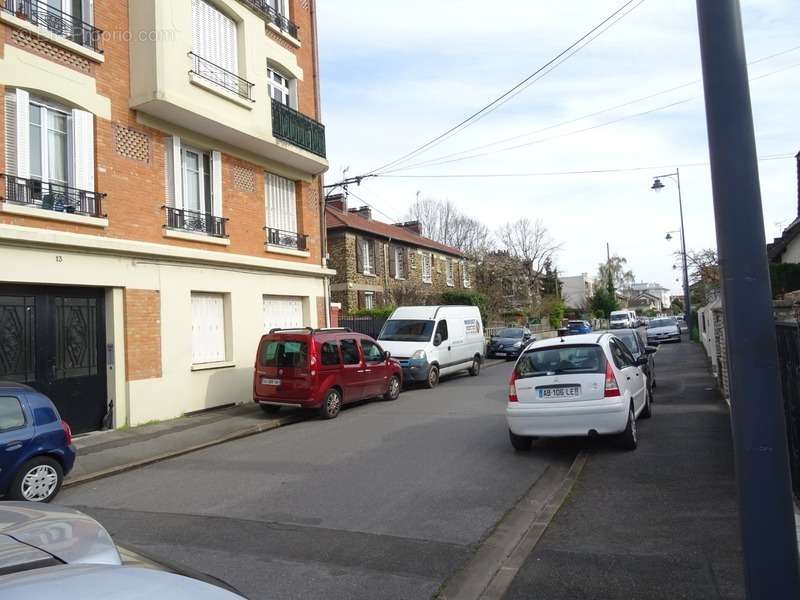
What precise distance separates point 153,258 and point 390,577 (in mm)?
9923

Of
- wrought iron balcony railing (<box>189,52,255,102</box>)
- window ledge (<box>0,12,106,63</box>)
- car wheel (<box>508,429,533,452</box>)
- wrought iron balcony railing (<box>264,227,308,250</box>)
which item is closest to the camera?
car wheel (<box>508,429,533,452</box>)

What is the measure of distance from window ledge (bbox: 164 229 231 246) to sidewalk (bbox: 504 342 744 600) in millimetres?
9348

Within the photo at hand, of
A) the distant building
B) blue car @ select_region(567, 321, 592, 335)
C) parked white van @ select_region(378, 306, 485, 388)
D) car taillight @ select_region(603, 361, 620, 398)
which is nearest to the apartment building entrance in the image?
parked white van @ select_region(378, 306, 485, 388)

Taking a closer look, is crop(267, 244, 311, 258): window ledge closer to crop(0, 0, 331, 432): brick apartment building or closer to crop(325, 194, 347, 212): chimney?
crop(0, 0, 331, 432): brick apartment building

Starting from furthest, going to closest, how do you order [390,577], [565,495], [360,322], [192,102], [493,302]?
[493,302]
[360,322]
[192,102]
[565,495]
[390,577]

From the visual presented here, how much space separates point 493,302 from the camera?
142 ft

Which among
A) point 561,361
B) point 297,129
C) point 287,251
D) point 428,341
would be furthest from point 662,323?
point 561,361

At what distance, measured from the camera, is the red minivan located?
1246cm

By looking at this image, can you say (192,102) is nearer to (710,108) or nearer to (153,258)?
(153,258)

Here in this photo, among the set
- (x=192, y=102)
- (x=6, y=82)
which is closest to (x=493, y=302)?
(x=192, y=102)

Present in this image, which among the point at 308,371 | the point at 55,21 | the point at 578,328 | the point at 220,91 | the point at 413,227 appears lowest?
the point at 308,371

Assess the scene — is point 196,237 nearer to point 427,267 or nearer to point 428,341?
point 428,341

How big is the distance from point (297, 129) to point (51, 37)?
7.00 metres

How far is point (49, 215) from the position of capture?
10680mm
